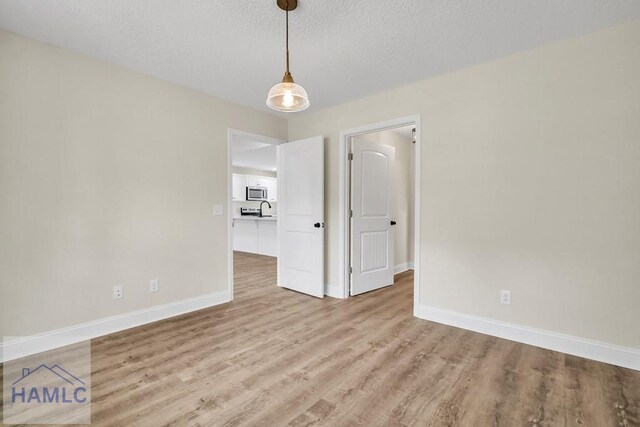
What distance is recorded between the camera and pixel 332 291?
3.89m

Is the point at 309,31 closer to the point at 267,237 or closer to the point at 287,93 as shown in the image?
the point at 287,93

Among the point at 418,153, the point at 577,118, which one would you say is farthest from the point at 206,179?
the point at 577,118

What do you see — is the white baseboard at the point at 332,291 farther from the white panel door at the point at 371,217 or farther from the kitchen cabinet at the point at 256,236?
the kitchen cabinet at the point at 256,236

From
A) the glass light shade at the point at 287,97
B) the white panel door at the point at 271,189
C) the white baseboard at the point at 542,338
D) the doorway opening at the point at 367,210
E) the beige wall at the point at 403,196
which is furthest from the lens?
the white panel door at the point at 271,189

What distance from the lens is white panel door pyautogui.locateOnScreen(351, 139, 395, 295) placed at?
385cm

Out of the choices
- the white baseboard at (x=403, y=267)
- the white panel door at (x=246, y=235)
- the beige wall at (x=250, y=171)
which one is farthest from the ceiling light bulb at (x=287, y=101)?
the beige wall at (x=250, y=171)

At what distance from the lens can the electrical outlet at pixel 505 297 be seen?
8.50ft

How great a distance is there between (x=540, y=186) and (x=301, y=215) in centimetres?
260

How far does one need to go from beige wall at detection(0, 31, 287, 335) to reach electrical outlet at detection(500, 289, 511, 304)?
2.97m

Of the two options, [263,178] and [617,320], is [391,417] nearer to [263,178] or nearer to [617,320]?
[617,320]

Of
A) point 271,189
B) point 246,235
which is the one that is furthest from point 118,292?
point 271,189

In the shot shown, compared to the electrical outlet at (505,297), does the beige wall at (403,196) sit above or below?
above

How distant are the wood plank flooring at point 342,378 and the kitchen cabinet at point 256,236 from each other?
419cm

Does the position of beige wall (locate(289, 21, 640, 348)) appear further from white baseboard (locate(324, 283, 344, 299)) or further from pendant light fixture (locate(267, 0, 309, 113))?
pendant light fixture (locate(267, 0, 309, 113))
